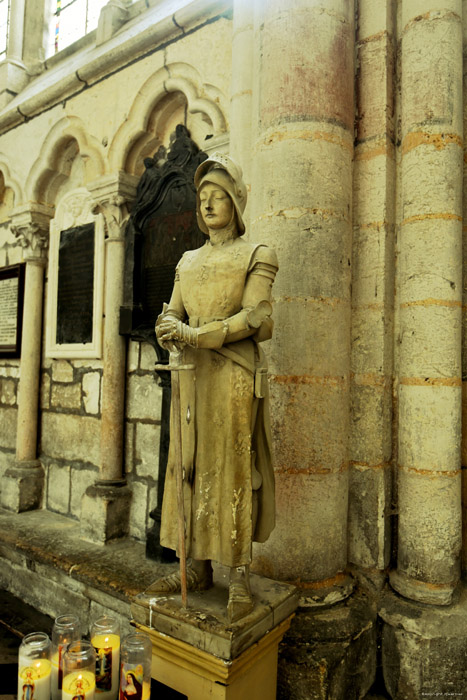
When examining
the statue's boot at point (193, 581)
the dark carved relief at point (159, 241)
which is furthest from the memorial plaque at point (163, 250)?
the statue's boot at point (193, 581)

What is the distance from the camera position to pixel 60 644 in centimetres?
170

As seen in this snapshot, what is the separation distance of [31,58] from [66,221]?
6.40ft

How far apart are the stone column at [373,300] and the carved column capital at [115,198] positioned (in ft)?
5.59

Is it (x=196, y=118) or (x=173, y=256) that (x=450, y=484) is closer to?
(x=173, y=256)

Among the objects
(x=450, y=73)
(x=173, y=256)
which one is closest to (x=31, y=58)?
(x=173, y=256)

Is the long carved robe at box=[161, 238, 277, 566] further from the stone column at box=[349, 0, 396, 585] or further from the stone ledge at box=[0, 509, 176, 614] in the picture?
the stone ledge at box=[0, 509, 176, 614]

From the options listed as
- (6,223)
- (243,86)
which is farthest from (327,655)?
(6,223)

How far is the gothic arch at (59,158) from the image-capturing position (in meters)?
3.61

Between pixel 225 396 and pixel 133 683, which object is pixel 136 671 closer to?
pixel 133 683

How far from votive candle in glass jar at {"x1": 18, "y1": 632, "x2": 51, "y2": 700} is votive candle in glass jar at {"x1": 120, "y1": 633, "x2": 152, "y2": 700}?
26 centimetres

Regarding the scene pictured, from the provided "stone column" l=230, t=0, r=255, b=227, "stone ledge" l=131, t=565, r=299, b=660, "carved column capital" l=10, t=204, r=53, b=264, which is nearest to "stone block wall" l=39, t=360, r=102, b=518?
"carved column capital" l=10, t=204, r=53, b=264

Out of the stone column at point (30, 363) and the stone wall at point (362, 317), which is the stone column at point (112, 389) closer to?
the stone column at point (30, 363)

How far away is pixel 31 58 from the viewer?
4707 millimetres

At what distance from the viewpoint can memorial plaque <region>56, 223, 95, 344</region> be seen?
3664 millimetres
